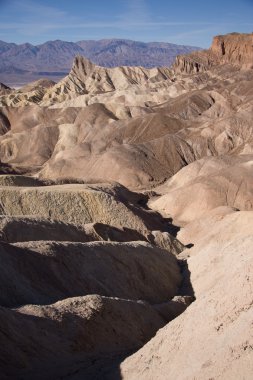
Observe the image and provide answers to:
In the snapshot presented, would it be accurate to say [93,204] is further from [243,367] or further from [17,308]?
[243,367]

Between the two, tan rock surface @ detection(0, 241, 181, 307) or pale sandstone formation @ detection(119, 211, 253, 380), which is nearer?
pale sandstone formation @ detection(119, 211, 253, 380)

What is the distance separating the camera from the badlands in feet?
43.7

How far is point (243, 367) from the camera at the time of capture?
34.7ft

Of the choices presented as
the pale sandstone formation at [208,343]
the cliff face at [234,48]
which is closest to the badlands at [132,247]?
the pale sandstone formation at [208,343]

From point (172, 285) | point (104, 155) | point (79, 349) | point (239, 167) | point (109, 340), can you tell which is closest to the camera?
point (79, 349)

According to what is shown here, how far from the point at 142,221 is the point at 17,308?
2019 cm

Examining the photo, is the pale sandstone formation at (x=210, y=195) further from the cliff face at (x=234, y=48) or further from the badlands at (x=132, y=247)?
the cliff face at (x=234, y=48)

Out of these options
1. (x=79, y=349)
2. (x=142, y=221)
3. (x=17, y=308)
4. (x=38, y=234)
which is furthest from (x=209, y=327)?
(x=142, y=221)

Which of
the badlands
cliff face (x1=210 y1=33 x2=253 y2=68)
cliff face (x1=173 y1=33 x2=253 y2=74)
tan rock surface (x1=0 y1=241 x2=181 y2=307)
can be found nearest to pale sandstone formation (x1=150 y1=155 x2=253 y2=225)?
the badlands

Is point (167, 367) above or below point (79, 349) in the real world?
above

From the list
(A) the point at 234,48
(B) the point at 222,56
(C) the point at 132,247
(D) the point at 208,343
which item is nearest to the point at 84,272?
(C) the point at 132,247

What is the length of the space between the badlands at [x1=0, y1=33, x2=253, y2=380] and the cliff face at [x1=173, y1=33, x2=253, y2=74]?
1462 inches

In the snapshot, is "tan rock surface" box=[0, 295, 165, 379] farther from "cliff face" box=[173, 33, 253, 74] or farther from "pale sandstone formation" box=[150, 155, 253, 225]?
"cliff face" box=[173, 33, 253, 74]

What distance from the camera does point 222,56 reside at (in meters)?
130
